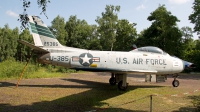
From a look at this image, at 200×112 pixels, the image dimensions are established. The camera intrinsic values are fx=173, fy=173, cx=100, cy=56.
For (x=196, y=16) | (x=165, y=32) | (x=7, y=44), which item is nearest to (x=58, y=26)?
(x=7, y=44)

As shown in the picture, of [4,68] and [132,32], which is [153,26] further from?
[4,68]

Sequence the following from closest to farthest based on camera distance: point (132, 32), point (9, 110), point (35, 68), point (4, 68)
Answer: point (9, 110)
point (4, 68)
point (35, 68)
point (132, 32)

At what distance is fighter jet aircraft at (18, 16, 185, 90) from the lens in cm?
1162

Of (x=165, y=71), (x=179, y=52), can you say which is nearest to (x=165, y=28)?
(x=179, y=52)

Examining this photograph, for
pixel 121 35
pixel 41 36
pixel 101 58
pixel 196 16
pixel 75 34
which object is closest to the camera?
pixel 101 58

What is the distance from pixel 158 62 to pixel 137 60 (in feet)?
5.18

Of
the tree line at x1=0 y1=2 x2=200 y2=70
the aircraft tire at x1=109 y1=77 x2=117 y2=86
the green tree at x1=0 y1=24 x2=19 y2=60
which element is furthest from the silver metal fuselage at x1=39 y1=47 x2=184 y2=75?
the green tree at x1=0 y1=24 x2=19 y2=60

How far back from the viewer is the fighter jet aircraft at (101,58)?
11.6m

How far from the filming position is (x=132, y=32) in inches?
2339

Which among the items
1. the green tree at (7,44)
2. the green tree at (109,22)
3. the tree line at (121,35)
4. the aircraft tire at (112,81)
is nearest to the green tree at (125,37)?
the tree line at (121,35)

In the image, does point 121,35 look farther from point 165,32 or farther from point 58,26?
point 58,26

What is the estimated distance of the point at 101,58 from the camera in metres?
11.7

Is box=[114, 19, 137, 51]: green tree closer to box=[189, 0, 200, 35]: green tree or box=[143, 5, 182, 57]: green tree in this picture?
box=[143, 5, 182, 57]: green tree

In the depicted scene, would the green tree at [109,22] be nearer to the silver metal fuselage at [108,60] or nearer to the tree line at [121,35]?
the tree line at [121,35]
